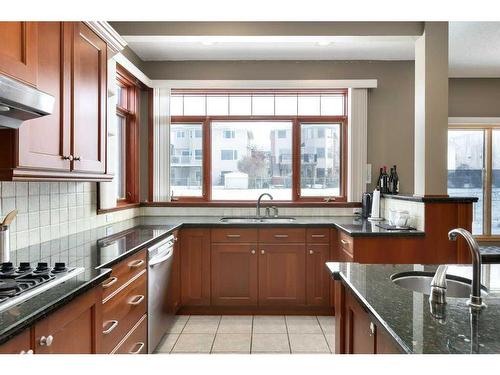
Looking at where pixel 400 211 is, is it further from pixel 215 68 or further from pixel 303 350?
pixel 215 68

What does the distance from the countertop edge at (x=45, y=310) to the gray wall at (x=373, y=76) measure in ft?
10.1

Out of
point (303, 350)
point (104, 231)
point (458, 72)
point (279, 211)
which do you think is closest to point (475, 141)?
point (458, 72)

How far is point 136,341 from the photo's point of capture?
7.61 ft

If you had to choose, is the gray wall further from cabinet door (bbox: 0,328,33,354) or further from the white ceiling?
cabinet door (bbox: 0,328,33,354)

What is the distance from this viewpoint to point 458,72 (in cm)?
459

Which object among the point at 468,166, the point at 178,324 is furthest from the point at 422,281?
the point at 468,166

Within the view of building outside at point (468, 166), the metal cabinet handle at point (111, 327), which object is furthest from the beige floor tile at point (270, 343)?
the view of building outside at point (468, 166)

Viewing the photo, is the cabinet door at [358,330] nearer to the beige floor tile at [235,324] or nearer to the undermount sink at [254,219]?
the beige floor tile at [235,324]

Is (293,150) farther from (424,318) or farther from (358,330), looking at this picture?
(424,318)

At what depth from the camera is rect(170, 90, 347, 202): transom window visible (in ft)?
14.1

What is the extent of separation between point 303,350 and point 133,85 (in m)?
3.04

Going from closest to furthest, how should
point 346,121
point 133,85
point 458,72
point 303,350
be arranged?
point 303,350 < point 133,85 < point 346,121 < point 458,72

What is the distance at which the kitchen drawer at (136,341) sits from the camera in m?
2.08

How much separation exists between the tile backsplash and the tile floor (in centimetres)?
114
